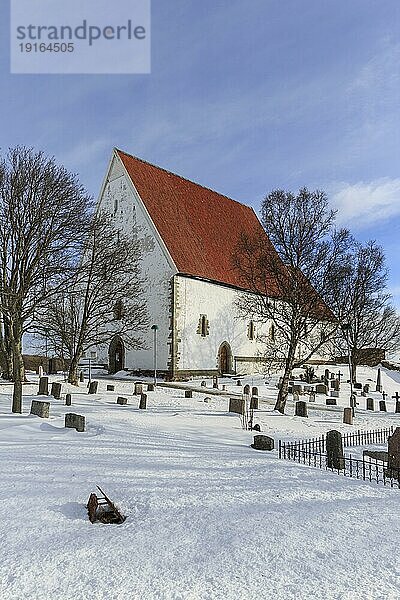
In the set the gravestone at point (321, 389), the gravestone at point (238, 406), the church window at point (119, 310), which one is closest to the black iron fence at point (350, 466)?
the gravestone at point (238, 406)

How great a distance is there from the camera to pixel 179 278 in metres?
27.4

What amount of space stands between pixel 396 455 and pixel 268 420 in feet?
23.1

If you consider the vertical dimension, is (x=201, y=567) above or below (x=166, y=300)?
below

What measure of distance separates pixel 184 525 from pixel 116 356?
25.5 metres

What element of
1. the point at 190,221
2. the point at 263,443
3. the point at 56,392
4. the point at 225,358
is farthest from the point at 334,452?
the point at 190,221

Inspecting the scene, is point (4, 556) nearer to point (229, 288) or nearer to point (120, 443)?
point (120, 443)

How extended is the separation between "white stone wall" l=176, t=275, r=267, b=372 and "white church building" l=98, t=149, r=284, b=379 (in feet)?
0.19

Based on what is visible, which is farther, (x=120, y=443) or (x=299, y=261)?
(x=299, y=261)

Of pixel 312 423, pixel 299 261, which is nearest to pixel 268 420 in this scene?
pixel 312 423

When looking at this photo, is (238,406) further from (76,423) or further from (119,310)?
(119,310)

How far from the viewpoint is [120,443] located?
30.7ft

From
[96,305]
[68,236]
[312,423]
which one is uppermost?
[68,236]

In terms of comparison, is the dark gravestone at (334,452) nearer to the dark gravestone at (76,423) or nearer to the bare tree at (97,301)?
the dark gravestone at (76,423)

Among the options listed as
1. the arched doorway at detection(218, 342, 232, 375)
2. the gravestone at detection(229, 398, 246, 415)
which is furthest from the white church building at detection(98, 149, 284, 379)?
the gravestone at detection(229, 398, 246, 415)
